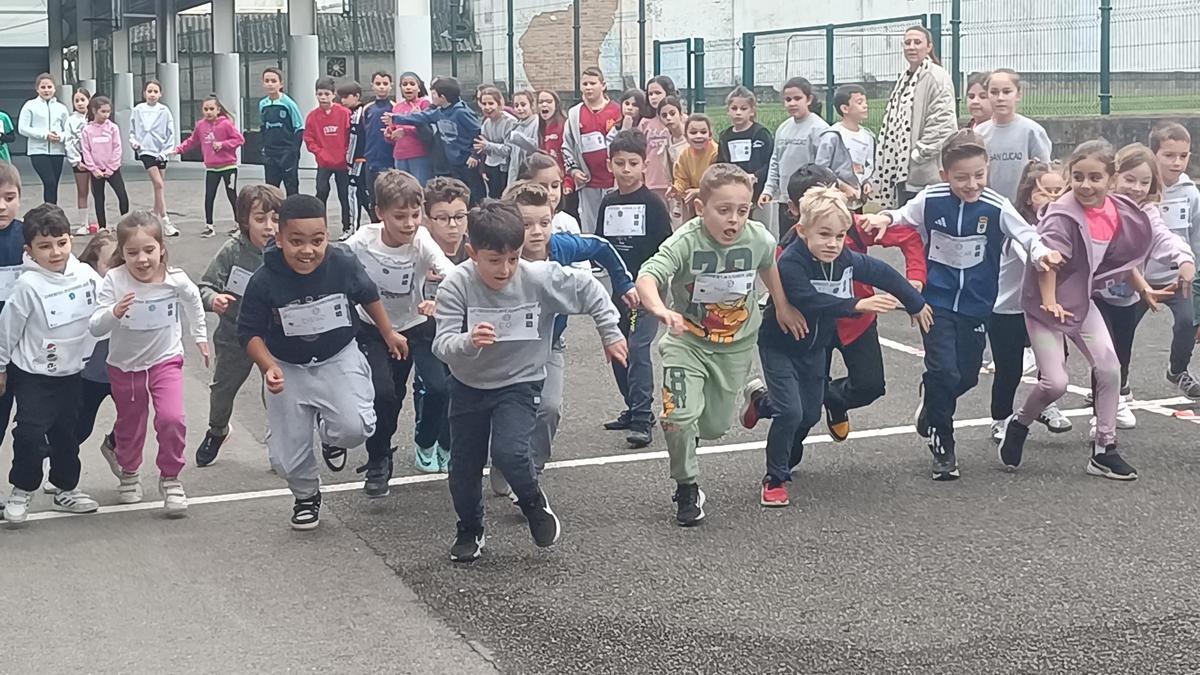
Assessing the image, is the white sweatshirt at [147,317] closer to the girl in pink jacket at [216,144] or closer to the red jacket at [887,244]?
the red jacket at [887,244]

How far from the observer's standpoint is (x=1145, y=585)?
586 centimetres

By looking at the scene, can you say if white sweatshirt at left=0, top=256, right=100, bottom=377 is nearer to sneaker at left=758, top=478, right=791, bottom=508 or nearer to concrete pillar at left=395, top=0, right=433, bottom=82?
sneaker at left=758, top=478, right=791, bottom=508

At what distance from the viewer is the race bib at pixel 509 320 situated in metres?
6.39

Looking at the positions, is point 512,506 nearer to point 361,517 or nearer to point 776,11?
point 361,517

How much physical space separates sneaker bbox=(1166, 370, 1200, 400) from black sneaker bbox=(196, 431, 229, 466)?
5.45 metres

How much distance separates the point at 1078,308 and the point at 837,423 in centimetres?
127

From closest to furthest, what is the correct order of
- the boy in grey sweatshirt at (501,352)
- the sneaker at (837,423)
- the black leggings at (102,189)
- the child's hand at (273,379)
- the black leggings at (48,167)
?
the boy in grey sweatshirt at (501,352) < the child's hand at (273,379) < the sneaker at (837,423) < the black leggings at (102,189) < the black leggings at (48,167)

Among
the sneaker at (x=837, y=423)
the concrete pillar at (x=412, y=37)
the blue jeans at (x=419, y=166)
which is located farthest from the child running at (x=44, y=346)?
the concrete pillar at (x=412, y=37)

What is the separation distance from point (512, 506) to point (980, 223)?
100 inches

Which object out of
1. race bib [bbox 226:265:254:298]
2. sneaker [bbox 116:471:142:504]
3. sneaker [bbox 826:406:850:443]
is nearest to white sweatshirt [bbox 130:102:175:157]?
race bib [bbox 226:265:254:298]

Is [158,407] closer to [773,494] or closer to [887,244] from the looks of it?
[773,494]

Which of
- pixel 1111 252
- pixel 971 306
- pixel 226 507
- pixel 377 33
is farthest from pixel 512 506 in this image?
pixel 377 33

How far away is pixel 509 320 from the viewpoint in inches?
252

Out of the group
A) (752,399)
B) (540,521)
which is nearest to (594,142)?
(752,399)
